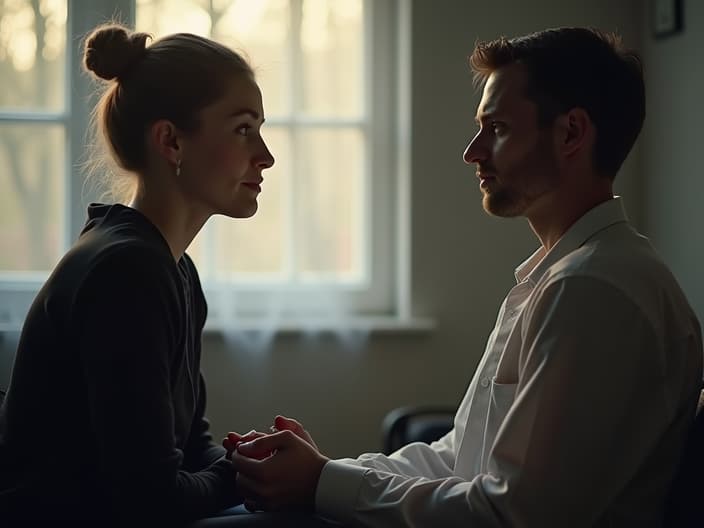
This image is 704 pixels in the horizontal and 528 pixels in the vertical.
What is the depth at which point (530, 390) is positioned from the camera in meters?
1.25

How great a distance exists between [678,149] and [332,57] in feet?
3.70

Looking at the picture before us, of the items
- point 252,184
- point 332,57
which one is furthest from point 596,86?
point 332,57

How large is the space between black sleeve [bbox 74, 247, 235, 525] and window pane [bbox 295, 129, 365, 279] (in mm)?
1663

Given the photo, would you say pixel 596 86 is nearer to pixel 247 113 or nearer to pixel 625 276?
pixel 625 276

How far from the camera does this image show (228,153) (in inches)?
62.7

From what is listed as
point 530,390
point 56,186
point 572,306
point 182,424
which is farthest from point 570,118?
point 56,186

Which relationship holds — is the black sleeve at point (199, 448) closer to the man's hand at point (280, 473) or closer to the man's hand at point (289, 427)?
the man's hand at point (289, 427)

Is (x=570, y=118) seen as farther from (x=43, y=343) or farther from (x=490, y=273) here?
(x=490, y=273)

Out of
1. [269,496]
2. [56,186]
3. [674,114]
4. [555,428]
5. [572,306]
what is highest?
[674,114]

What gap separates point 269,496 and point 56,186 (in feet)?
6.10

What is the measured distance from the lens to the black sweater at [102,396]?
50.6 inches

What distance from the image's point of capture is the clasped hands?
1.41 m

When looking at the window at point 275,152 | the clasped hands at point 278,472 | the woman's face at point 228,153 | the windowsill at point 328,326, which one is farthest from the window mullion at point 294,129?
the clasped hands at point 278,472

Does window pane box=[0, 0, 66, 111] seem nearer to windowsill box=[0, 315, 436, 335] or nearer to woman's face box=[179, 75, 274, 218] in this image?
windowsill box=[0, 315, 436, 335]
